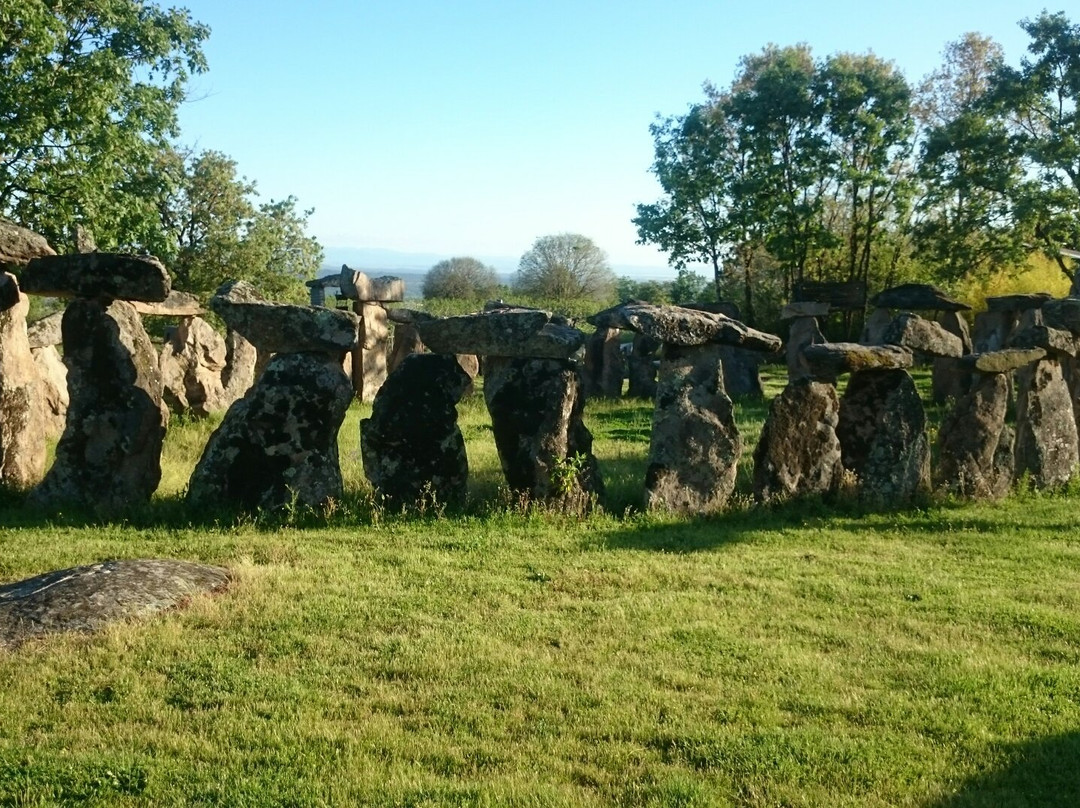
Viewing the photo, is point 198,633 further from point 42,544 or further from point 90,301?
point 90,301

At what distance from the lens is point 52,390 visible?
1728 cm

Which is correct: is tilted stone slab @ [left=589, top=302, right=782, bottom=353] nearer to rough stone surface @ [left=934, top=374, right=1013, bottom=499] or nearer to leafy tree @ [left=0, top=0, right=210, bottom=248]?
rough stone surface @ [left=934, top=374, right=1013, bottom=499]

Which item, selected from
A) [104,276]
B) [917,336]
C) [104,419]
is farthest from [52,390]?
[917,336]

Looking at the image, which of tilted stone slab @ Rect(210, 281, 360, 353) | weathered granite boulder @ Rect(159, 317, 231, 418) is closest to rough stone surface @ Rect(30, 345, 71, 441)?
weathered granite boulder @ Rect(159, 317, 231, 418)

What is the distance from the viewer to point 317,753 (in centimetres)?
565

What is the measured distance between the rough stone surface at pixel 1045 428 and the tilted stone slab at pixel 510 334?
6067 mm

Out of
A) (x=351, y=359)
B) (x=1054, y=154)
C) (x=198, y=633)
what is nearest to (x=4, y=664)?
(x=198, y=633)

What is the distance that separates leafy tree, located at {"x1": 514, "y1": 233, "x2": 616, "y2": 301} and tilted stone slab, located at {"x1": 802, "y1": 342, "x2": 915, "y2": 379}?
5047cm

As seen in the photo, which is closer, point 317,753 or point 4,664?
point 317,753

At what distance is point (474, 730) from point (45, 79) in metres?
18.4

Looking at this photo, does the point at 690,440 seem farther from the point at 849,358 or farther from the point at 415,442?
the point at 415,442

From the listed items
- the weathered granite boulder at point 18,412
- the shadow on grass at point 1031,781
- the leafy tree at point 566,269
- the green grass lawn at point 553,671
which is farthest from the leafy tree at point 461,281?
the shadow on grass at point 1031,781

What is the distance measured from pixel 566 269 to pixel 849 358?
52.6m

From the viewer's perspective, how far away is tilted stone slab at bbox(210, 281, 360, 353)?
38.2 ft
